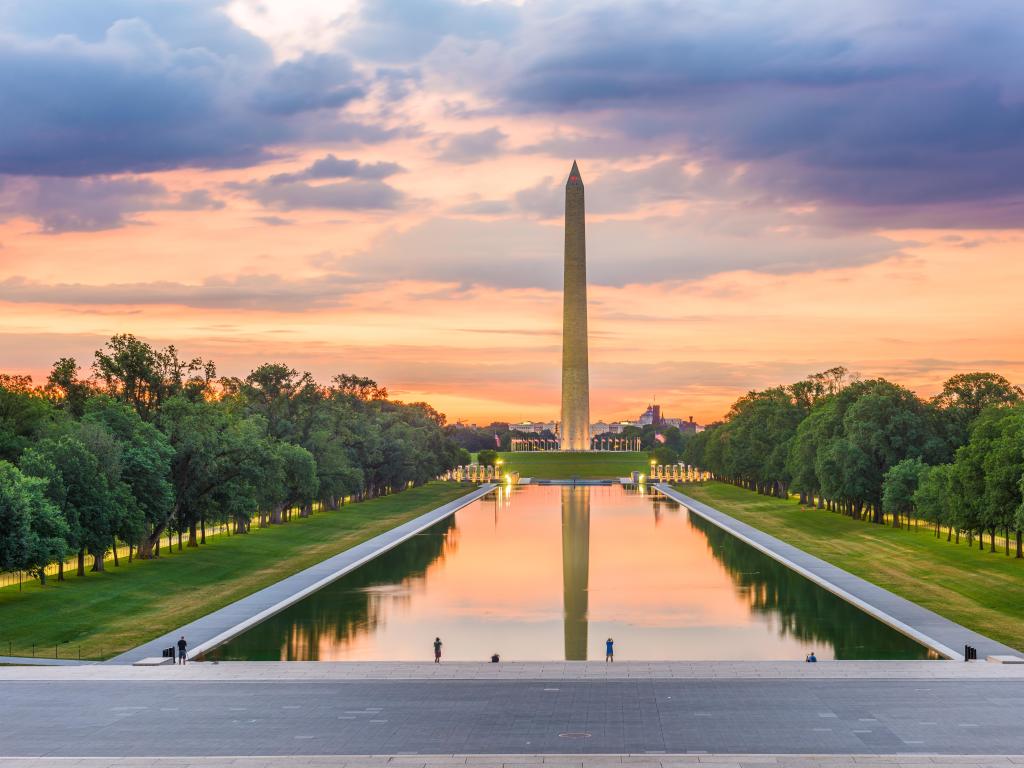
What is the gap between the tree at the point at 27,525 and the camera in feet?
145

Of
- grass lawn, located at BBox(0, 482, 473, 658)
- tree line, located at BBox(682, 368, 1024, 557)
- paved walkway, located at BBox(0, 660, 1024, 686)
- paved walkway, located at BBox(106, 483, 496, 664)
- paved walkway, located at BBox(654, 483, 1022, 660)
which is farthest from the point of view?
tree line, located at BBox(682, 368, 1024, 557)

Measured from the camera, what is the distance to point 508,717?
28094 mm

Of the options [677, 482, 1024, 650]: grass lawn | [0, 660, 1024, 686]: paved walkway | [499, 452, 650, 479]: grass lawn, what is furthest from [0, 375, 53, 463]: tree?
[499, 452, 650, 479]: grass lawn

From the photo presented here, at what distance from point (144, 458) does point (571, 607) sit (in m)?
22.8

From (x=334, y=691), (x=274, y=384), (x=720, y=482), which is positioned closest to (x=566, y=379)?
(x=720, y=482)

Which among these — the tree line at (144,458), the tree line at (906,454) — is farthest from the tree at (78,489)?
the tree line at (906,454)

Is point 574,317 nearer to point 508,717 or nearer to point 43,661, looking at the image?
point 43,661

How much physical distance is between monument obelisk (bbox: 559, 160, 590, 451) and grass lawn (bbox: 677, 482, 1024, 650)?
61004 millimetres

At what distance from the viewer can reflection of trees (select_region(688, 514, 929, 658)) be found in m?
38.0

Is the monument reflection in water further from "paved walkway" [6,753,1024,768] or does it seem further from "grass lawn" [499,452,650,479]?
"grass lawn" [499,452,650,479]

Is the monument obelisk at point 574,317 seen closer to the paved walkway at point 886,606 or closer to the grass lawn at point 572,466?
the grass lawn at point 572,466

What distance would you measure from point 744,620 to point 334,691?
18.6 meters

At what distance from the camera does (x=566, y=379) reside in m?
160

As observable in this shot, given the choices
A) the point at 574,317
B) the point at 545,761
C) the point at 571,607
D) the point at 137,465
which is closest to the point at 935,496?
the point at 571,607
